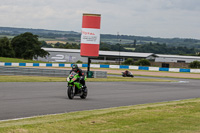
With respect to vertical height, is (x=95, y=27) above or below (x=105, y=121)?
above

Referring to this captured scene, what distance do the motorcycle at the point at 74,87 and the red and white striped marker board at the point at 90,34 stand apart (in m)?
18.4

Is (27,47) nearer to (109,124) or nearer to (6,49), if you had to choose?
(6,49)

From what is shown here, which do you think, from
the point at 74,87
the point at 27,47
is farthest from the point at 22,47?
the point at 74,87

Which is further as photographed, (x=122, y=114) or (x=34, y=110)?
(x=34, y=110)

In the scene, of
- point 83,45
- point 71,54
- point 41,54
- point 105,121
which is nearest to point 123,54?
point 71,54

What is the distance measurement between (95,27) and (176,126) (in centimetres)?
2689

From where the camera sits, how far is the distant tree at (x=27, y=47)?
111 meters

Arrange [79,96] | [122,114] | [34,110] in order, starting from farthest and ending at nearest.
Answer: [79,96]
[34,110]
[122,114]

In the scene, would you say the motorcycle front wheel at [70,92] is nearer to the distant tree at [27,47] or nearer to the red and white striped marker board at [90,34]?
the red and white striped marker board at [90,34]

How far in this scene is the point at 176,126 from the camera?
855cm

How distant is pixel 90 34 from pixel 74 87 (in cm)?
1910

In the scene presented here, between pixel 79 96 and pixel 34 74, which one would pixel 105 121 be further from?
pixel 34 74

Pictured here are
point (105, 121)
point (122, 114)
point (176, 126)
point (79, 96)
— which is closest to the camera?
point (176, 126)

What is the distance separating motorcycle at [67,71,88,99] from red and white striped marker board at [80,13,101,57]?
725 inches
